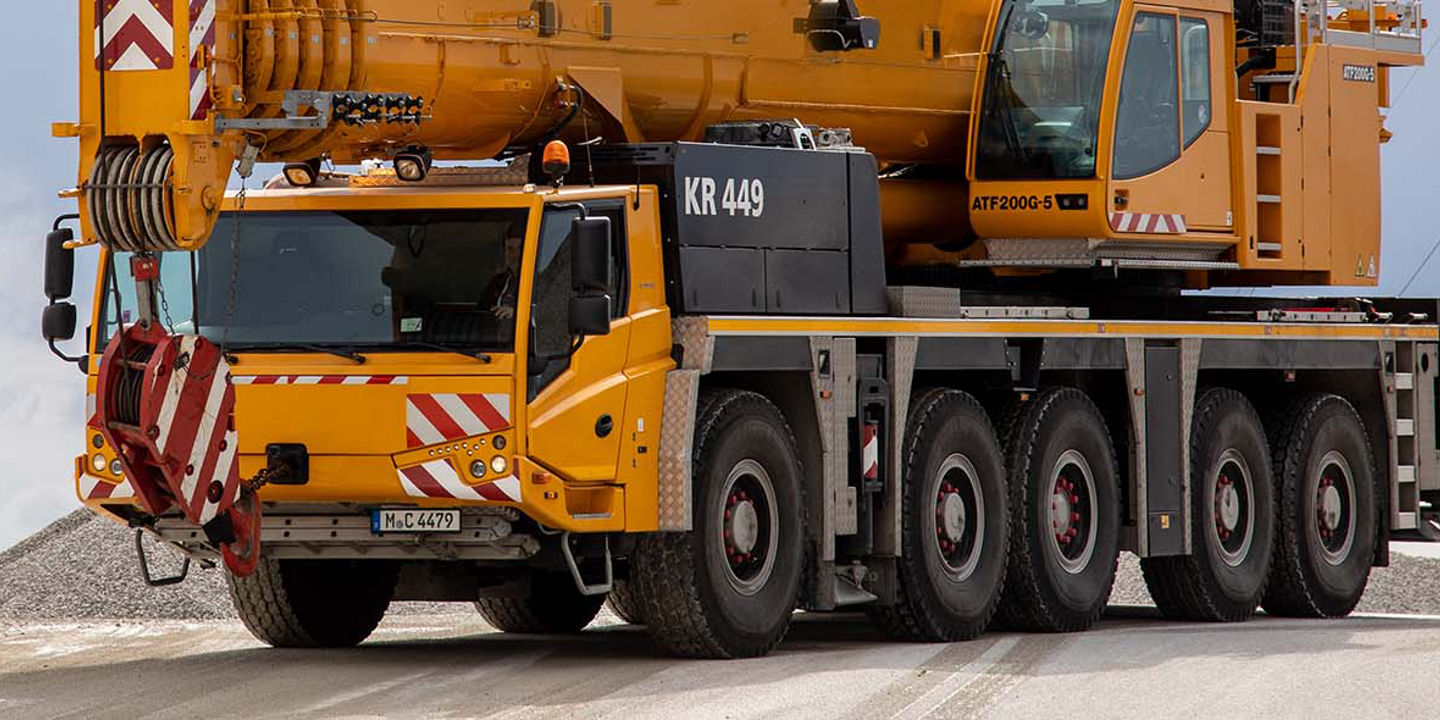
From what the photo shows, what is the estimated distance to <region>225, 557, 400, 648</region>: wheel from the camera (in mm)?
15039

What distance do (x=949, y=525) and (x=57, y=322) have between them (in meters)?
5.46

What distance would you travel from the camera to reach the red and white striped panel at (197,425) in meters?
12.8

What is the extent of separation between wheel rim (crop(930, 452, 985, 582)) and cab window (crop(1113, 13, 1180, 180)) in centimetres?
262

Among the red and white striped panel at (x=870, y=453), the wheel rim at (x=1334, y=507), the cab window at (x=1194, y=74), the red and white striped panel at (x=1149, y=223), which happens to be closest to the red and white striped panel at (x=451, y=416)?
the red and white striped panel at (x=870, y=453)

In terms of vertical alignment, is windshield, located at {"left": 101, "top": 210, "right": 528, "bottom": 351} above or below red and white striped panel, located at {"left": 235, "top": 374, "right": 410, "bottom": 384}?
above

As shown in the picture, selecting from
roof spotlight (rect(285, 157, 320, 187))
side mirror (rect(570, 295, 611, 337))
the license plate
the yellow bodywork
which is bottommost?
the license plate

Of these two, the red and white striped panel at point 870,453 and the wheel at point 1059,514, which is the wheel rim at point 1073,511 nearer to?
the wheel at point 1059,514

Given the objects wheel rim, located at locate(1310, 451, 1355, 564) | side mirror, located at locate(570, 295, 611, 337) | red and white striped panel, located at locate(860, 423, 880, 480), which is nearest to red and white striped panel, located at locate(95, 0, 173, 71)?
side mirror, located at locate(570, 295, 611, 337)

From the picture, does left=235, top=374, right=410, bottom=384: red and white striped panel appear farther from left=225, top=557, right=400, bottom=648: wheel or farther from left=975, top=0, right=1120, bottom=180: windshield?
left=975, top=0, right=1120, bottom=180: windshield

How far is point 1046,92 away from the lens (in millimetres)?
17562

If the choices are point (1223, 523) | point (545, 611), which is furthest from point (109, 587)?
point (1223, 523)

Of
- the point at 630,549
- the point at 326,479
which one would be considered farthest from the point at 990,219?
the point at 326,479

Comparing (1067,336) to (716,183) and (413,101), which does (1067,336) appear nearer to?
(716,183)

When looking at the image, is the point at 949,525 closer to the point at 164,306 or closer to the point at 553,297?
the point at 553,297
